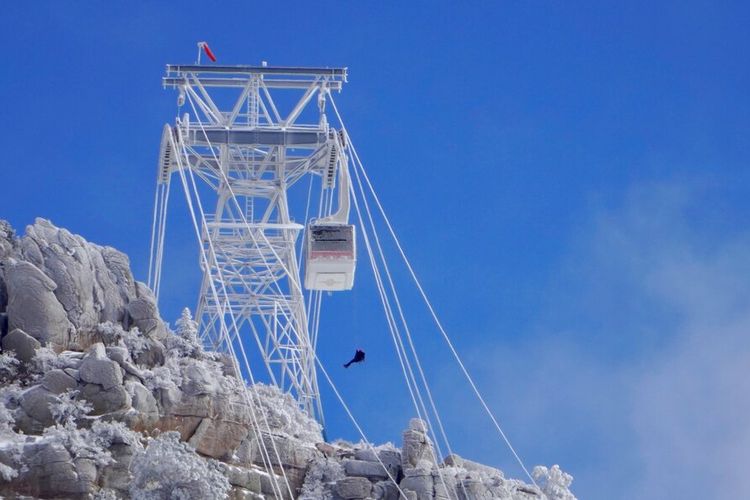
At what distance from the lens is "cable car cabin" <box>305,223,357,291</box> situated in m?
68.1

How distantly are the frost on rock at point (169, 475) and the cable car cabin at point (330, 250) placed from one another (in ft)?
55.8

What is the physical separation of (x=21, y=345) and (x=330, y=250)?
16.5 metres

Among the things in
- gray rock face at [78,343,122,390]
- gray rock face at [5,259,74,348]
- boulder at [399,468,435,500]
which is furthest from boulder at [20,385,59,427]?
boulder at [399,468,435,500]

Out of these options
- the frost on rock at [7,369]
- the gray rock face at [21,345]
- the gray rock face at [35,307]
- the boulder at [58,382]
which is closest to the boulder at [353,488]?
the boulder at [58,382]

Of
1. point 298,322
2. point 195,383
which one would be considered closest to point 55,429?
point 195,383

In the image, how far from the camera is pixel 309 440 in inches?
2399

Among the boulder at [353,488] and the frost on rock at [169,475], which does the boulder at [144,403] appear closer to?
the frost on rock at [169,475]

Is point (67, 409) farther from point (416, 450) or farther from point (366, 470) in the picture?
point (416, 450)

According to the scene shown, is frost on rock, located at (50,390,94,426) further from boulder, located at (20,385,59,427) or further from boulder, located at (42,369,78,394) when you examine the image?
boulder, located at (42,369,78,394)

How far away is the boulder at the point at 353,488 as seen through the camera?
57.3 metres

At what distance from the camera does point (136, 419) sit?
54.1 meters

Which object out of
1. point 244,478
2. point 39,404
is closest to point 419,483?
point 244,478

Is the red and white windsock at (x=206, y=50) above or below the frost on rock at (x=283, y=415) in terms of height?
above

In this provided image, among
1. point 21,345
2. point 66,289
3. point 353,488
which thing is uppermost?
point 66,289
